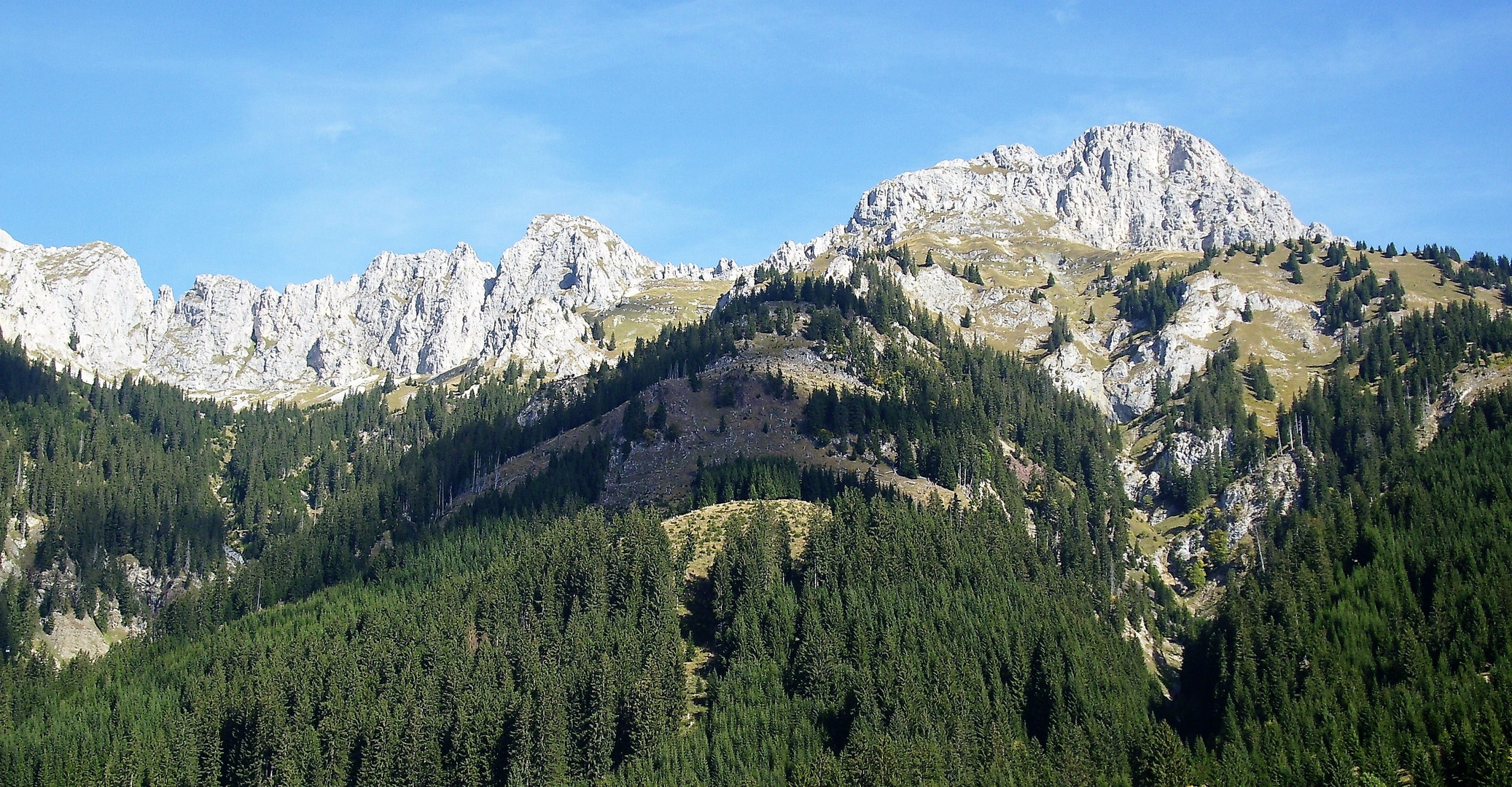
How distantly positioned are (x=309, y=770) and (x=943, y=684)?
225 ft

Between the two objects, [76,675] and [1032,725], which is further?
[76,675]

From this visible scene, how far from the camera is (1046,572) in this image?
168 meters

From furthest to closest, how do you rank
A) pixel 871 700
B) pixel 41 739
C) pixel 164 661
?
pixel 164 661, pixel 41 739, pixel 871 700

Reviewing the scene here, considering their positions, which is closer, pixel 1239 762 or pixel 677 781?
pixel 1239 762

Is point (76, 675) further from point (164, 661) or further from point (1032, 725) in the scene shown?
point (1032, 725)

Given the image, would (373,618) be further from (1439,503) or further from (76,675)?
(1439,503)

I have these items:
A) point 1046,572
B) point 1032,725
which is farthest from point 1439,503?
point 1032,725

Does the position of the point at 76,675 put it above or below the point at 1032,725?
above

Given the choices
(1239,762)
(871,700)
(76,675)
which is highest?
(76,675)

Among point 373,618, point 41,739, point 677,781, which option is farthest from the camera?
point 373,618

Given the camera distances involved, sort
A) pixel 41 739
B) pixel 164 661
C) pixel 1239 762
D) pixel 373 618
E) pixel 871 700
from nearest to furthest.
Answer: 1. pixel 1239 762
2. pixel 871 700
3. pixel 41 739
4. pixel 373 618
5. pixel 164 661

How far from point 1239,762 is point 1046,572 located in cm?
6303

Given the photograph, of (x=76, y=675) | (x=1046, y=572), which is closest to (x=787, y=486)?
(x=1046, y=572)

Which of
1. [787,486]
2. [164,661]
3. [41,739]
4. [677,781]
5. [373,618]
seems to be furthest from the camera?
[787,486]
